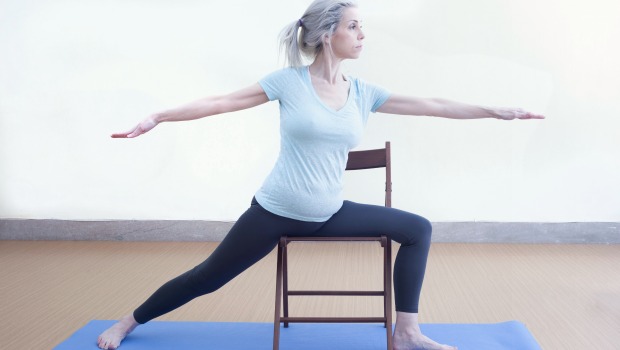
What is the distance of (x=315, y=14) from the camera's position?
2.56 metres

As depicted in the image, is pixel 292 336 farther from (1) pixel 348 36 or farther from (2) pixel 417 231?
(1) pixel 348 36

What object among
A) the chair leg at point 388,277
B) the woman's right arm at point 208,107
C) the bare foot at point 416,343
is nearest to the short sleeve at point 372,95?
the woman's right arm at point 208,107

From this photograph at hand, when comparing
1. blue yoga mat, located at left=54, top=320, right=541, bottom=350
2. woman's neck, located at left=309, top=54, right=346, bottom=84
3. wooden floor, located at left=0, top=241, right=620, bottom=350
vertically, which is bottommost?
wooden floor, located at left=0, top=241, right=620, bottom=350

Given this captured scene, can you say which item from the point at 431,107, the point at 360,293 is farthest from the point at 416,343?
the point at 431,107

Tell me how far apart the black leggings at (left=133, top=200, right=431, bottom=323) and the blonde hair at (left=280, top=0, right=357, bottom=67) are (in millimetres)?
595

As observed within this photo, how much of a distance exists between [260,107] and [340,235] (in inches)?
95.5

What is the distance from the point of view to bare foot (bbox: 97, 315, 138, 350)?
2.75 meters

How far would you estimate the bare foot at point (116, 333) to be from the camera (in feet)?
9.02

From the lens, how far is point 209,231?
497 centimetres

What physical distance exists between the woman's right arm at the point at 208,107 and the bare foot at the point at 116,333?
2.76 feet

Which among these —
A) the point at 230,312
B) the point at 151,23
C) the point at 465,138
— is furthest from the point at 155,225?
the point at 465,138

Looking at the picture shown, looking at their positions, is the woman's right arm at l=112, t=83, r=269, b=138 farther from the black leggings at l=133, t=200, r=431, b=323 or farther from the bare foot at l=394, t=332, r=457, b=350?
the bare foot at l=394, t=332, r=457, b=350

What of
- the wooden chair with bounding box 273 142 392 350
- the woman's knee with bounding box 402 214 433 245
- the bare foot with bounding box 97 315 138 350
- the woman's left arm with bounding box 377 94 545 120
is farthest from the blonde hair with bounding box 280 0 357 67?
the bare foot with bounding box 97 315 138 350

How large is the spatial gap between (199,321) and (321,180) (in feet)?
3.46
